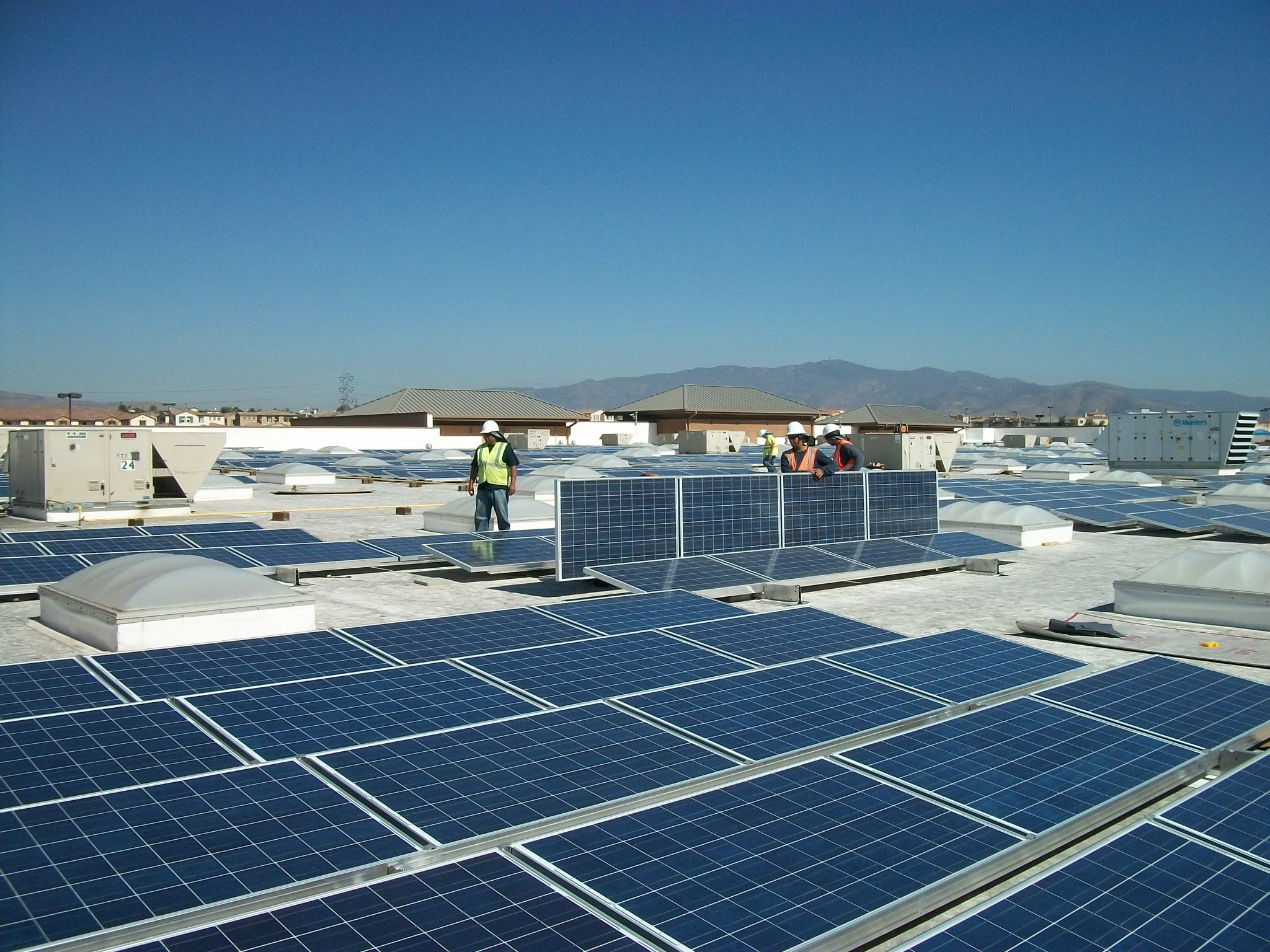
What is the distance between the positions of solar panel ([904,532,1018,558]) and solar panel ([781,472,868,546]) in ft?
3.34

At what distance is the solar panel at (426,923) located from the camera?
4039mm

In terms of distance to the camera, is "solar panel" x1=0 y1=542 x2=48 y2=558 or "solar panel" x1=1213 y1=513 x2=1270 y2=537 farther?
"solar panel" x1=1213 y1=513 x2=1270 y2=537

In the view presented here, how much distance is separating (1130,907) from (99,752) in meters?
5.52

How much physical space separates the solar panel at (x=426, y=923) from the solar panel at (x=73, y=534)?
44.7 ft

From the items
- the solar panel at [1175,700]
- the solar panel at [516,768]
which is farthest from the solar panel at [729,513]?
the solar panel at [516,768]

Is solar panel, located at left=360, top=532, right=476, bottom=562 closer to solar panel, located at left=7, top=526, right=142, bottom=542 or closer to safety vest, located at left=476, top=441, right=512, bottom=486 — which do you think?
safety vest, located at left=476, top=441, right=512, bottom=486

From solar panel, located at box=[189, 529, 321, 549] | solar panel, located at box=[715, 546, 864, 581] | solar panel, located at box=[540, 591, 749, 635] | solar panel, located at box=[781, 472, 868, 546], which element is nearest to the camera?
solar panel, located at box=[540, 591, 749, 635]

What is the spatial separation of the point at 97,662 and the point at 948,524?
16423mm

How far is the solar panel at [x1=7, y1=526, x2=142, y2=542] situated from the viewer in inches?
622

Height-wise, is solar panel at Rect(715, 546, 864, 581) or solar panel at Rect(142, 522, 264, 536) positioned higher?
solar panel at Rect(142, 522, 264, 536)

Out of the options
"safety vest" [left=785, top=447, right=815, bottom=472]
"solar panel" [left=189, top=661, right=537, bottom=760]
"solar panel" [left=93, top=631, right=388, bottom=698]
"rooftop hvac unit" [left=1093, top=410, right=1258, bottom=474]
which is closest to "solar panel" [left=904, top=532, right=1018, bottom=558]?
"safety vest" [left=785, top=447, right=815, bottom=472]

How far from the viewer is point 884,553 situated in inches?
629

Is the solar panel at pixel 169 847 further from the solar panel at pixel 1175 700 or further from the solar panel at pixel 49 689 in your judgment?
the solar panel at pixel 1175 700

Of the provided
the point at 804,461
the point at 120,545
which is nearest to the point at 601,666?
the point at 804,461
